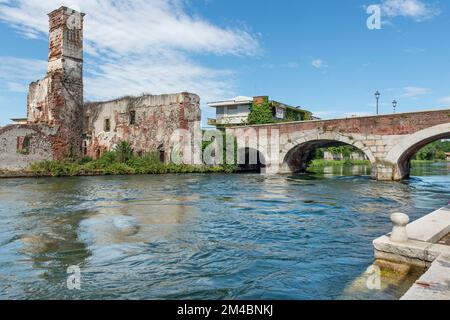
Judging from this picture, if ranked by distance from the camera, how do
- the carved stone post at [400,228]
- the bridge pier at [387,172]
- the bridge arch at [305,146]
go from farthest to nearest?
1. the bridge arch at [305,146]
2. the bridge pier at [387,172]
3. the carved stone post at [400,228]

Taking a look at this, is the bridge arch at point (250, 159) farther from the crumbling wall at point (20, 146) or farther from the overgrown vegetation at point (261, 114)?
the crumbling wall at point (20, 146)

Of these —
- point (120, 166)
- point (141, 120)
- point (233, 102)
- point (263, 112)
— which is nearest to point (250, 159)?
point (263, 112)

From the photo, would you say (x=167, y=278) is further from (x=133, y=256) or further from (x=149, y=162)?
(x=149, y=162)

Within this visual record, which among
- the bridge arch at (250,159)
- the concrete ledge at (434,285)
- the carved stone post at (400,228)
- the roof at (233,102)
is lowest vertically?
the concrete ledge at (434,285)

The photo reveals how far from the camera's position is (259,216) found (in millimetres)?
8750

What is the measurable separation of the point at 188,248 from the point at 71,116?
64.8 feet

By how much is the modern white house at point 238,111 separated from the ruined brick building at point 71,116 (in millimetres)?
14545

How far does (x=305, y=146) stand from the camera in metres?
26.7

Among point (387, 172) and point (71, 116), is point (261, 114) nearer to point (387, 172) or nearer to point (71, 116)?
point (387, 172)

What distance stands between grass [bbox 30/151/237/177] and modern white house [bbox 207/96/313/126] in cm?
1366

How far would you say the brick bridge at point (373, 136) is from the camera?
754 inches

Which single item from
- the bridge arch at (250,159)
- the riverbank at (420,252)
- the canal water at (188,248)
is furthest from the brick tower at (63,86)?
the riverbank at (420,252)

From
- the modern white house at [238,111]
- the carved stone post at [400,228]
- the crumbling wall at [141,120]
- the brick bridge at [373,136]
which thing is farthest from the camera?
the modern white house at [238,111]
